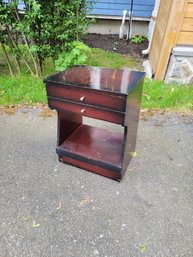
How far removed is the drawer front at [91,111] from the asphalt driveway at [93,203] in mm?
647

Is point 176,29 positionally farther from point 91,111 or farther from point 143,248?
point 143,248

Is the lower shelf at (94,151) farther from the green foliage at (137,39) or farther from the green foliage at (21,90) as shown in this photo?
the green foliage at (137,39)

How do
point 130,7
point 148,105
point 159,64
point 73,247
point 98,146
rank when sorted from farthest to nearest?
point 130,7
point 159,64
point 148,105
point 98,146
point 73,247

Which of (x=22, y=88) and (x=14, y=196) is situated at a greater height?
(x=22, y=88)

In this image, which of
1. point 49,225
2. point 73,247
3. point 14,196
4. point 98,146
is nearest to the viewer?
point 73,247

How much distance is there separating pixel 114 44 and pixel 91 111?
173 inches

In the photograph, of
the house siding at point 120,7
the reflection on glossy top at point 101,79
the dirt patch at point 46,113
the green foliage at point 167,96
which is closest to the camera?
the reflection on glossy top at point 101,79

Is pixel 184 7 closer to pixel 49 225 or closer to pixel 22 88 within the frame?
pixel 22 88

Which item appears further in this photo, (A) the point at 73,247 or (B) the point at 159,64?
(B) the point at 159,64

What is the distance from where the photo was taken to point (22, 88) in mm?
3344

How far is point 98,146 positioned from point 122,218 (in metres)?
0.68

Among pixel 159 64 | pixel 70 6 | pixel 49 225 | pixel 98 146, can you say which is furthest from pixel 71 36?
pixel 49 225

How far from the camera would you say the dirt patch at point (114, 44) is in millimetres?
5176

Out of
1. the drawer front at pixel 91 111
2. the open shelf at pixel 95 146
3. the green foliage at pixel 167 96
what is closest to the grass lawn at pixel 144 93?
the green foliage at pixel 167 96
